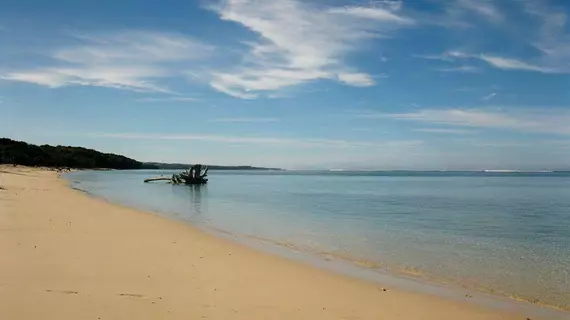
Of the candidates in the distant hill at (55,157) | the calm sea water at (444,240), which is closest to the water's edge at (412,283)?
the calm sea water at (444,240)

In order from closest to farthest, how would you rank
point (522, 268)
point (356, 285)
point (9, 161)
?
1. point (356, 285)
2. point (522, 268)
3. point (9, 161)

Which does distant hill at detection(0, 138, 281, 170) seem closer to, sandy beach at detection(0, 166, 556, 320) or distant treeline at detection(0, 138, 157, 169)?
distant treeline at detection(0, 138, 157, 169)

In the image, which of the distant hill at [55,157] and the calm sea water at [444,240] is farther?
the distant hill at [55,157]

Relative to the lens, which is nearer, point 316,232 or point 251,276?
point 251,276

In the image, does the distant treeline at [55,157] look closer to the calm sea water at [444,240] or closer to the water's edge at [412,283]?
the calm sea water at [444,240]

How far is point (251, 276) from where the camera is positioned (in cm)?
850

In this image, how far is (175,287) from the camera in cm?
718

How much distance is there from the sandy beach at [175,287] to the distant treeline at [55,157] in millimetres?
99338

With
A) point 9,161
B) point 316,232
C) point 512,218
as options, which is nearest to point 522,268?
point 316,232

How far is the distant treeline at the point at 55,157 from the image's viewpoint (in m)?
99.8

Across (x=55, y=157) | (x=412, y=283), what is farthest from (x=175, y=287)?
(x=55, y=157)

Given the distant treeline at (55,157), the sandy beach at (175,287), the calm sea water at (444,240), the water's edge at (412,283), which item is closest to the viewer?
the sandy beach at (175,287)

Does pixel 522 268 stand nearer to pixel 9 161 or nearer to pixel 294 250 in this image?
pixel 294 250

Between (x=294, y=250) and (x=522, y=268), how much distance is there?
5277 millimetres
